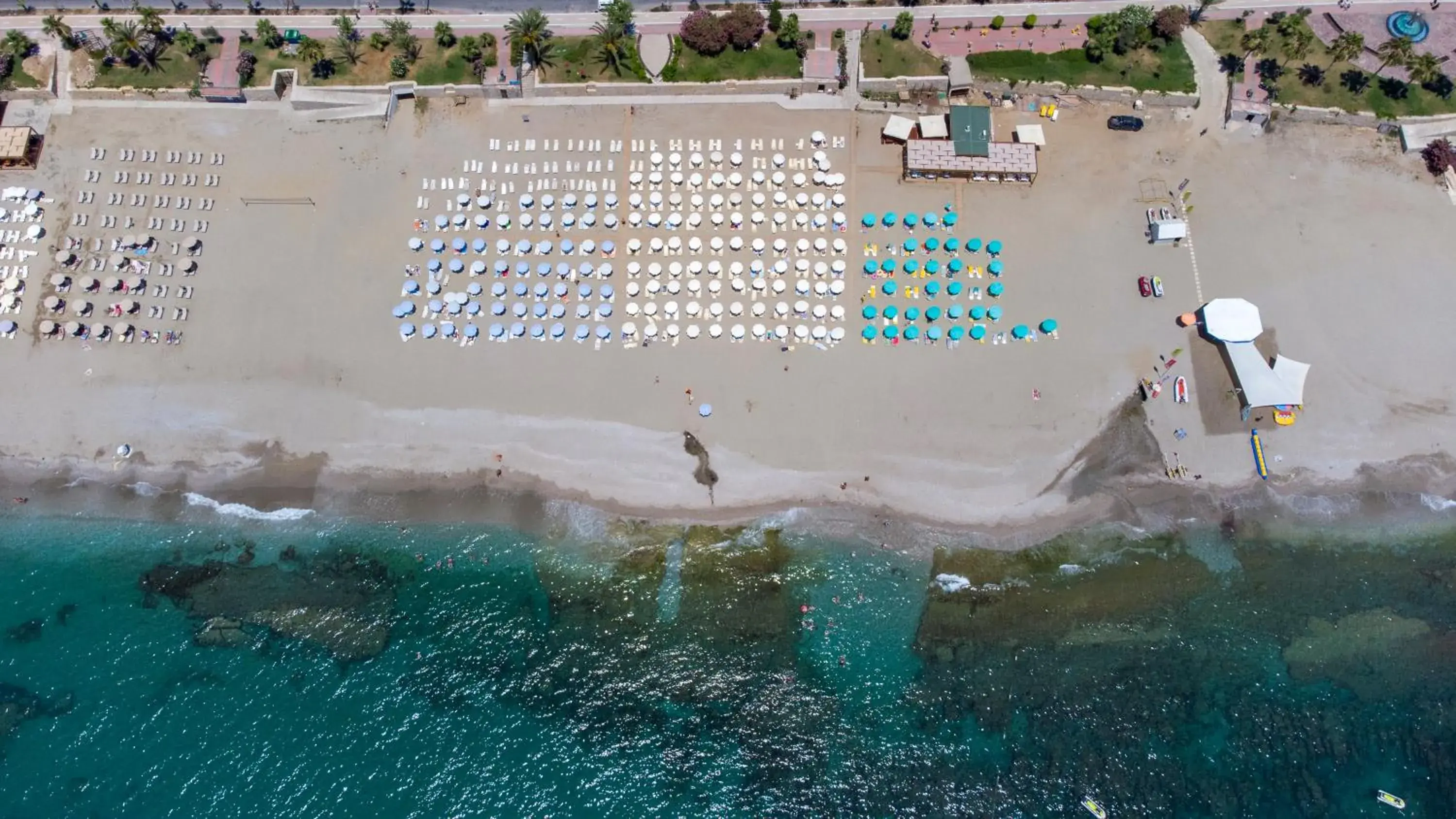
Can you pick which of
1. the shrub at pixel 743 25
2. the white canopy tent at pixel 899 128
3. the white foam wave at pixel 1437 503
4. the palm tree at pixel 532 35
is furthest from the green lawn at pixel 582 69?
the white foam wave at pixel 1437 503

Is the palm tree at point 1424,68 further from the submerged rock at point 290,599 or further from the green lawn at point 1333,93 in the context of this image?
the submerged rock at point 290,599

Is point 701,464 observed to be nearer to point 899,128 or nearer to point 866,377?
point 866,377

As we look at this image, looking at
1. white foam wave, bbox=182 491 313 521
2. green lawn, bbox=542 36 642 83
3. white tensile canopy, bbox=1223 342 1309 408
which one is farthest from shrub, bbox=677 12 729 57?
white foam wave, bbox=182 491 313 521

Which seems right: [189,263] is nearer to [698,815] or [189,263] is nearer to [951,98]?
[698,815]

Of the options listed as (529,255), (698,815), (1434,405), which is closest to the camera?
(698,815)

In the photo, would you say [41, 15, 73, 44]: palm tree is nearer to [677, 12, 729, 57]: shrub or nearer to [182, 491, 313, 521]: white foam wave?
[182, 491, 313, 521]: white foam wave

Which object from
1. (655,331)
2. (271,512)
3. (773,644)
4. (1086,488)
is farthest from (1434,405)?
(271,512)
